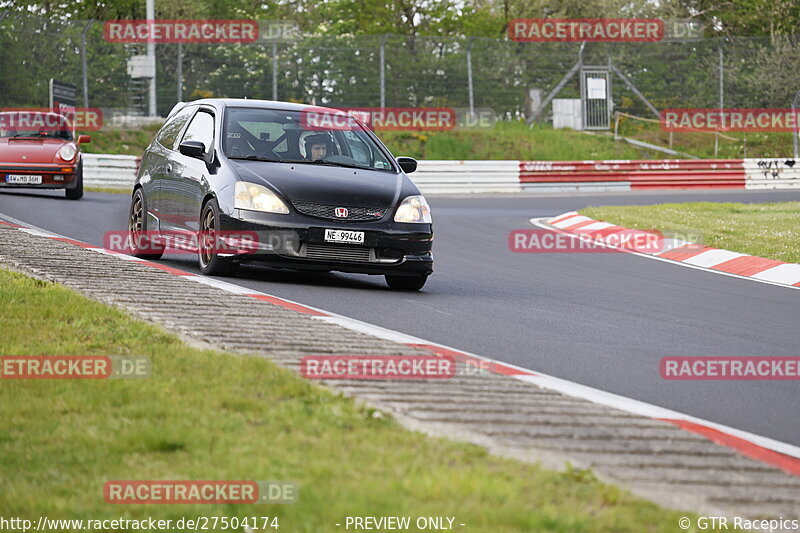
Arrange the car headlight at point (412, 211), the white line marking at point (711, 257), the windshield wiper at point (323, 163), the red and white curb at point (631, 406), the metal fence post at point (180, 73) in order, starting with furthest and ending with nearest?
the metal fence post at point (180, 73) < the white line marking at point (711, 257) < the windshield wiper at point (323, 163) < the car headlight at point (412, 211) < the red and white curb at point (631, 406)

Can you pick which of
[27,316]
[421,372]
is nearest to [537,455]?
[421,372]

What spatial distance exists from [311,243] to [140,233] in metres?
2.60

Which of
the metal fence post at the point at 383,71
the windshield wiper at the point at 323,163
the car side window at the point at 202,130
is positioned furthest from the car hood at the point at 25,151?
the metal fence post at the point at 383,71

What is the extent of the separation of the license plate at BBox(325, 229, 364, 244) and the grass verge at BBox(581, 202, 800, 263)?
6.43 m

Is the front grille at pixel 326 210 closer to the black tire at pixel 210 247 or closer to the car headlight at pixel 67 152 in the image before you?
the black tire at pixel 210 247

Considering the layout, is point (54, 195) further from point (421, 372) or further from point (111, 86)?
point (421, 372)

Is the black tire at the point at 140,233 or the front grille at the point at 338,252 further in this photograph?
the black tire at the point at 140,233

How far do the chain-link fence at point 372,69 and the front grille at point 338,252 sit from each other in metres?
24.5

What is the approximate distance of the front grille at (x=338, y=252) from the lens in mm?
10406

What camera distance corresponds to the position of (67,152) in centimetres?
2169

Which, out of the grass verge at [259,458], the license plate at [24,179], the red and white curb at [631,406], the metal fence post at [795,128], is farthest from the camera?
the metal fence post at [795,128]

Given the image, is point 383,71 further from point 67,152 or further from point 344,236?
point 344,236

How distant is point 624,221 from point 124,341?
1396 centimetres

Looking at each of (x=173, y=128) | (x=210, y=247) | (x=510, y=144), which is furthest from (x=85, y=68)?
(x=210, y=247)
